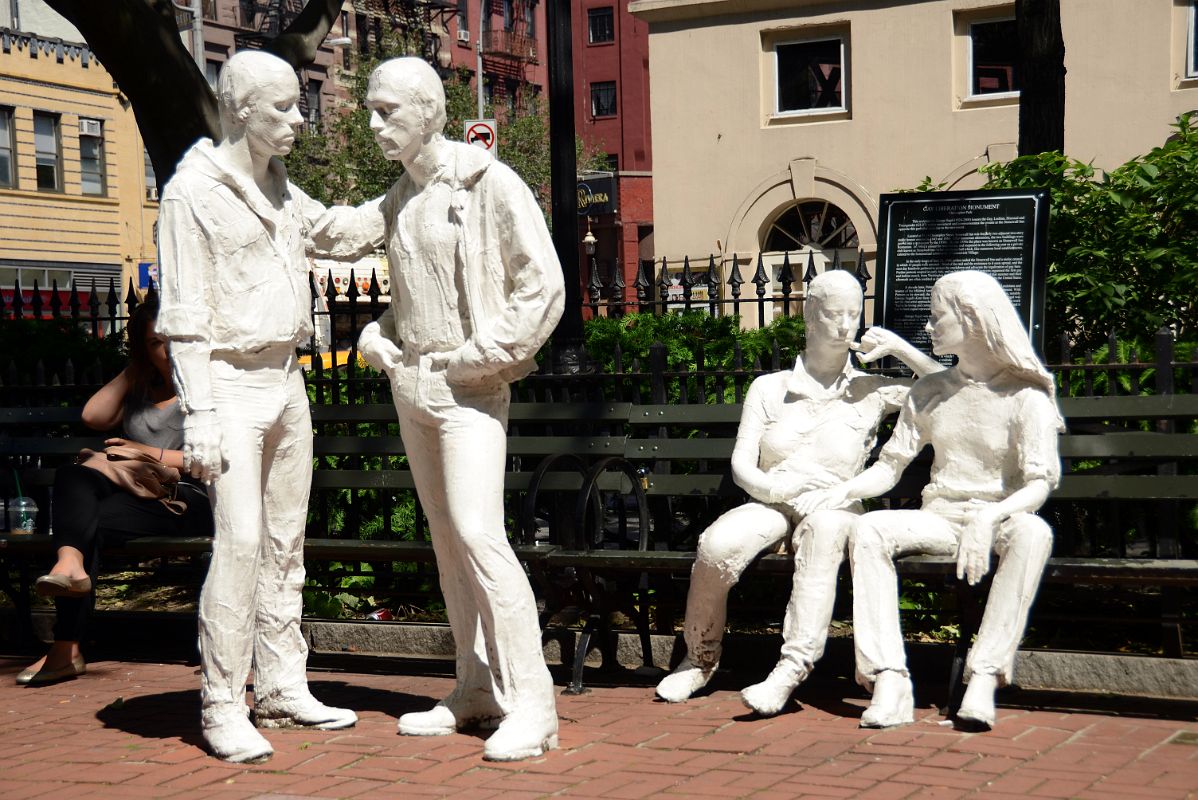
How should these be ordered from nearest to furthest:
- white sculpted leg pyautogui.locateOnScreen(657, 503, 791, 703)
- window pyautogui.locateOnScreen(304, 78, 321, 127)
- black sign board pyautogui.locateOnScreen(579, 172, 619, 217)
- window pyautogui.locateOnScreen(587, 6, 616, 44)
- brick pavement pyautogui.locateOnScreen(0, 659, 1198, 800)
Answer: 1. brick pavement pyautogui.locateOnScreen(0, 659, 1198, 800)
2. white sculpted leg pyautogui.locateOnScreen(657, 503, 791, 703)
3. black sign board pyautogui.locateOnScreen(579, 172, 619, 217)
4. window pyautogui.locateOnScreen(304, 78, 321, 127)
5. window pyautogui.locateOnScreen(587, 6, 616, 44)

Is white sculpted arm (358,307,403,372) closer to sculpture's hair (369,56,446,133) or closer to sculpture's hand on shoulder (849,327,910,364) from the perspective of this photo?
sculpture's hair (369,56,446,133)

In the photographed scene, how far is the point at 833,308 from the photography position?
19.7ft

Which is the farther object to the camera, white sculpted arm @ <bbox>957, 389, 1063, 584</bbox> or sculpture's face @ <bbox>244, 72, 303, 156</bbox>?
white sculpted arm @ <bbox>957, 389, 1063, 584</bbox>

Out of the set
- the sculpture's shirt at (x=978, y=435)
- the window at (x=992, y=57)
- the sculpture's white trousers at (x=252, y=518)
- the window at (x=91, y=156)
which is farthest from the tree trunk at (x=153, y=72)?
the window at (x=91, y=156)

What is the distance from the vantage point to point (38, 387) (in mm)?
8195

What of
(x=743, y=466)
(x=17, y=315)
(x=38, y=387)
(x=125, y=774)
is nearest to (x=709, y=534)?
(x=743, y=466)

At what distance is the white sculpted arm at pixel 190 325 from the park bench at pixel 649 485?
174cm

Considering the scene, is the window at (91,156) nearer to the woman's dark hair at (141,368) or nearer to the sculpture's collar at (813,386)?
the woman's dark hair at (141,368)

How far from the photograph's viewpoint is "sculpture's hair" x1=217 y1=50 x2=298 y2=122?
5.22 metres

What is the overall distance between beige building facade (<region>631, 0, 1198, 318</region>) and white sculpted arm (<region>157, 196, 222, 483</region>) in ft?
70.3

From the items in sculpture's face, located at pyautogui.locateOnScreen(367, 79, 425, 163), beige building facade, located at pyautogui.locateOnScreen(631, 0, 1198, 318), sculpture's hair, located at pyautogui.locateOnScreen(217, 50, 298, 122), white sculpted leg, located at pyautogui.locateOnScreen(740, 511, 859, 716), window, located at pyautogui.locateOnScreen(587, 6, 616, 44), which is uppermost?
window, located at pyautogui.locateOnScreen(587, 6, 616, 44)

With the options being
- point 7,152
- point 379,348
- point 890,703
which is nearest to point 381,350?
point 379,348

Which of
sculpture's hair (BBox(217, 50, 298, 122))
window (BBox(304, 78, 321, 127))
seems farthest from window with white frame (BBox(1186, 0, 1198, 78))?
window (BBox(304, 78, 321, 127))

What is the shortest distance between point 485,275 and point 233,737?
67.5 inches
